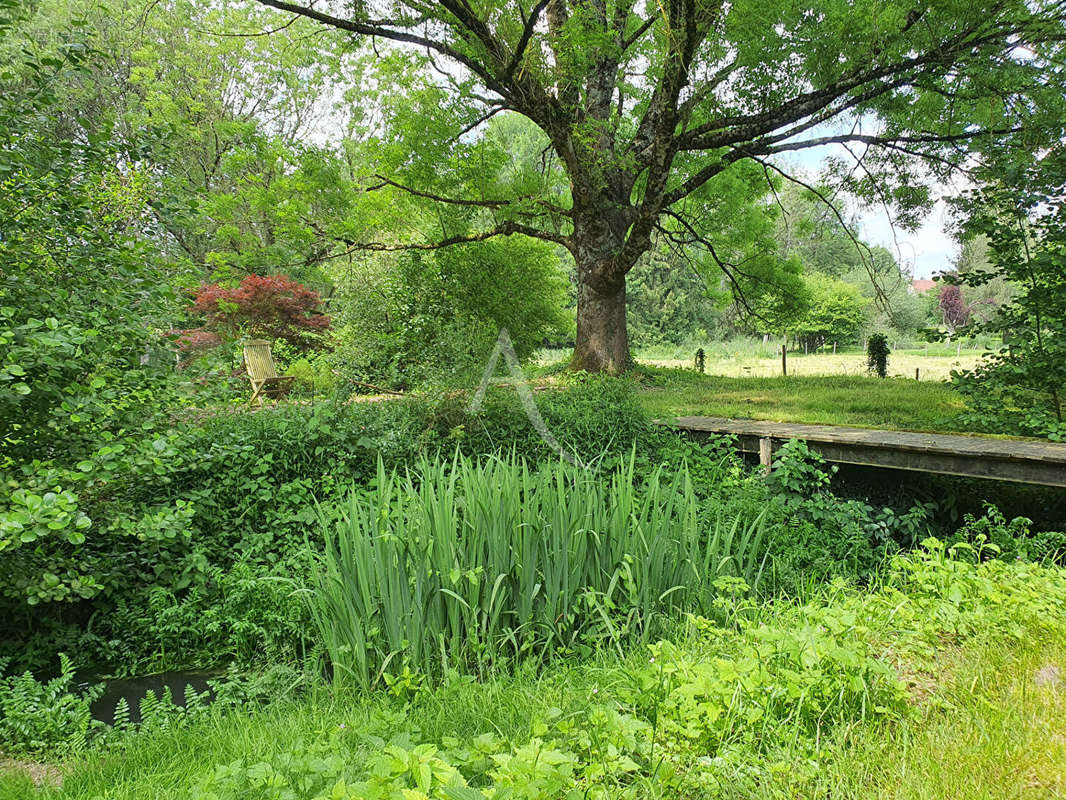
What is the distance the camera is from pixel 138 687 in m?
2.76

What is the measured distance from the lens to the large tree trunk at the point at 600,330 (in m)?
8.50

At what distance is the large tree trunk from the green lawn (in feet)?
2.04

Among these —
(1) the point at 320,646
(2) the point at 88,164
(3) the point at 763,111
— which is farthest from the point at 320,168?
(1) the point at 320,646

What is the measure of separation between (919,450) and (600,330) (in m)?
5.19

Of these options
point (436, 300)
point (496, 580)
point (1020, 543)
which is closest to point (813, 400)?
point (1020, 543)

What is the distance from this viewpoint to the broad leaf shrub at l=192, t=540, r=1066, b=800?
Result: 1.16 meters

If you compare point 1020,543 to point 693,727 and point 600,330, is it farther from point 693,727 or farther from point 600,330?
point 600,330

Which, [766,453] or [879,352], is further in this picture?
[879,352]

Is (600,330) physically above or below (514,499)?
above

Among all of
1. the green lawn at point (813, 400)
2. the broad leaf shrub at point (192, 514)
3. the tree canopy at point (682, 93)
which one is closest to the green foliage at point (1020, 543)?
the green lawn at point (813, 400)

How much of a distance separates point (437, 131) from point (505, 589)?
7164 millimetres

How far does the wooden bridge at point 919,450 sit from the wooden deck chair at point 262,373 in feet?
20.5

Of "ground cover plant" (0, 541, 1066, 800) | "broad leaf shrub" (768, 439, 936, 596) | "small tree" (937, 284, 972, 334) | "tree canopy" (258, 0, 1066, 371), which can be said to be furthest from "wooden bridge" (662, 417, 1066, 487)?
"small tree" (937, 284, 972, 334)

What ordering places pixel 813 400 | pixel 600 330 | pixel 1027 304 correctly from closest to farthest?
1. pixel 1027 304
2. pixel 813 400
3. pixel 600 330
